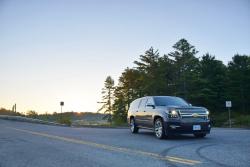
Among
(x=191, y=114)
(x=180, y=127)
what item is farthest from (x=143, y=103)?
(x=180, y=127)

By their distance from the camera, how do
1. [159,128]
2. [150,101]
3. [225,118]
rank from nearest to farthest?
1. [159,128]
2. [150,101]
3. [225,118]

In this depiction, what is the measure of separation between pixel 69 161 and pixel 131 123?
393 inches

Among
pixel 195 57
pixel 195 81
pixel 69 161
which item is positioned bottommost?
pixel 69 161

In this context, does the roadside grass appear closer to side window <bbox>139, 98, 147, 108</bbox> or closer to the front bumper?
side window <bbox>139, 98, 147, 108</bbox>

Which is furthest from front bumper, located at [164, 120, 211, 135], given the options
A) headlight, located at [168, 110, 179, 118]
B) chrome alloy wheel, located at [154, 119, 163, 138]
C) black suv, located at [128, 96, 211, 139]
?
chrome alloy wheel, located at [154, 119, 163, 138]

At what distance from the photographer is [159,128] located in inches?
599

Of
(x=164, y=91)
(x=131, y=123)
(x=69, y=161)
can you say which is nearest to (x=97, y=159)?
(x=69, y=161)

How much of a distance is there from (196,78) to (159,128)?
5262 centimetres

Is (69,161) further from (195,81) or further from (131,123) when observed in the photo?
(195,81)

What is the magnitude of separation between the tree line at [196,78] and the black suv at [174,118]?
4739 centimetres

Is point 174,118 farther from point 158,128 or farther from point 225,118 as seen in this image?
point 225,118

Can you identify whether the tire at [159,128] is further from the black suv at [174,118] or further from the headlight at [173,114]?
the headlight at [173,114]

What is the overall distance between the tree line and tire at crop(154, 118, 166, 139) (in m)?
48.1

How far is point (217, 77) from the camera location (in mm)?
67875
